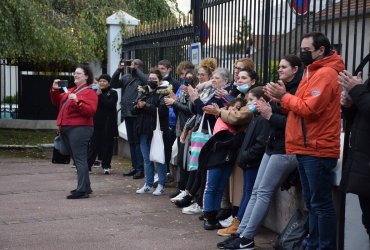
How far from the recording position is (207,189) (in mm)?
6688

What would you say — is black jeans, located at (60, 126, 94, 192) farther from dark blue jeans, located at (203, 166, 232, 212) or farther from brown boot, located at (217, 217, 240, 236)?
brown boot, located at (217, 217, 240, 236)

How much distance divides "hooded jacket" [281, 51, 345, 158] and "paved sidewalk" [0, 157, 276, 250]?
5.09 feet

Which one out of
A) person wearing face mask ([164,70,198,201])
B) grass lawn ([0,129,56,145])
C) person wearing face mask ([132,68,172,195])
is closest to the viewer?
person wearing face mask ([164,70,198,201])

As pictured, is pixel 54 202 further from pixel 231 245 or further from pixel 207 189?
pixel 231 245

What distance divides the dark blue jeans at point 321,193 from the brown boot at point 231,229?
141 cm

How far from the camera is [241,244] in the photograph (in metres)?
5.88

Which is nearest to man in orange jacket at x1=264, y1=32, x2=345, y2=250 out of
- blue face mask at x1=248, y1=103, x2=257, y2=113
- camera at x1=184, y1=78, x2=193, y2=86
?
blue face mask at x1=248, y1=103, x2=257, y2=113

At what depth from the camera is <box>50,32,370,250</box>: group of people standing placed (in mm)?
4961

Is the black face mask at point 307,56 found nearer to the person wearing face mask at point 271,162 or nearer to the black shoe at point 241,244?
the person wearing face mask at point 271,162

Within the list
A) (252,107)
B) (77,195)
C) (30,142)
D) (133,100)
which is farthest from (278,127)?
(30,142)

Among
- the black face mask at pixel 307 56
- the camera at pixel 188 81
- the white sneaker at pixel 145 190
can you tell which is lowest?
the white sneaker at pixel 145 190

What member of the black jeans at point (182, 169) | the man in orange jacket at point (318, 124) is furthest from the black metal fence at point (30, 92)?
the man in orange jacket at point (318, 124)

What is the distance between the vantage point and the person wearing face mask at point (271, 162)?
558cm

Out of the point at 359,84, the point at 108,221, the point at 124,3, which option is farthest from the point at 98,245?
the point at 124,3
